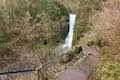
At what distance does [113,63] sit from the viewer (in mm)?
8828

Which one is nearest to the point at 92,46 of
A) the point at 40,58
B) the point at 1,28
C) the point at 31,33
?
the point at 40,58

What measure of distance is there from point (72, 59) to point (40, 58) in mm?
1286

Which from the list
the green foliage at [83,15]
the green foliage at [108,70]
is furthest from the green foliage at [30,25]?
the green foliage at [108,70]

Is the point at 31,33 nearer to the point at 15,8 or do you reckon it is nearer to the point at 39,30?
the point at 39,30

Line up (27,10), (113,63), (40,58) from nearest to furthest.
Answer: (113,63) < (40,58) < (27,10)

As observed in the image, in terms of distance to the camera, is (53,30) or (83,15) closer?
(83,15)

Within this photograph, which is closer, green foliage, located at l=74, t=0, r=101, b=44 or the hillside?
the hillside

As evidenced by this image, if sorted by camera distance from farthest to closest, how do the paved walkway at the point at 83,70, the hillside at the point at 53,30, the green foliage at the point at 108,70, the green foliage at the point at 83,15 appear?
the green foliage at the point at 83,15
the hillside at the point at 53,30
the green foliage at the point at 108,70
the paved walkway at the point at 83,70

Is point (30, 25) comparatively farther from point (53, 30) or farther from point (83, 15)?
point (83, 15)

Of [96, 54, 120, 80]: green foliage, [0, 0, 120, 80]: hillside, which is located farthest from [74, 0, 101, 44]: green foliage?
[96, 54, 120, 80]: green foliage

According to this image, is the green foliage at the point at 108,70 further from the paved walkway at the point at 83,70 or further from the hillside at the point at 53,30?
the paved walkway at the point at 83,70

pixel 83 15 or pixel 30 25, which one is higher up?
pixel 83 15

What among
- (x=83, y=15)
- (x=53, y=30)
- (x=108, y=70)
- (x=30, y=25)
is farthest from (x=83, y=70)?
(x=53, y=30)

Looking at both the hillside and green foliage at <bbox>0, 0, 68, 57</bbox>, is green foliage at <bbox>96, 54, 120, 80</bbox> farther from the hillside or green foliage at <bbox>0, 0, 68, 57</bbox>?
green foliage at <bbox>0, 0, 68, 57</bbox>
